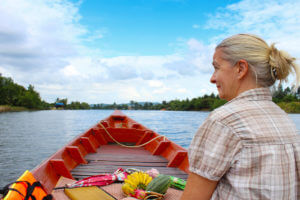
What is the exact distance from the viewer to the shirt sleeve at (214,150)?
102cm

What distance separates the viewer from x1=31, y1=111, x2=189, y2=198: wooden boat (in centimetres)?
341

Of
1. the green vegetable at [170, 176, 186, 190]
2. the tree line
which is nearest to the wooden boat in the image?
the green vegetable at [170, 176, 186, 190]

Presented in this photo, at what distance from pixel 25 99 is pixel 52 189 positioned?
86.5 meters

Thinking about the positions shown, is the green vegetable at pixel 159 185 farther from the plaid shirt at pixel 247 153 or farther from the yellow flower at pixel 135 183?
the plaid shirt at pixel 247 153

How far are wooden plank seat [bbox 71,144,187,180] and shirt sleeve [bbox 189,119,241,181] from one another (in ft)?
9.65

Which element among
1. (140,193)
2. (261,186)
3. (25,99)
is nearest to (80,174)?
(140,193)

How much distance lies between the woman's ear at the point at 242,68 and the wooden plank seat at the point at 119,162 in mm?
2991

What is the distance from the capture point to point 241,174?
1035mm

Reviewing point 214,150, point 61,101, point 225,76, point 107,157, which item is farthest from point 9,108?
point 214,150

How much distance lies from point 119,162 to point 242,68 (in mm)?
4012

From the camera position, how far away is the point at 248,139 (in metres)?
1.00

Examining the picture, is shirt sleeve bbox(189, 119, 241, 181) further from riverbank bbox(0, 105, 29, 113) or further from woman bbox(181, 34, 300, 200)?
riverbank bbox(0, 105, 29, 113)

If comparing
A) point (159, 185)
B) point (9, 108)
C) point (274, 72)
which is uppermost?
point (274, 72)

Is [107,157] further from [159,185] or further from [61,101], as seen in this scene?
[61,101]
